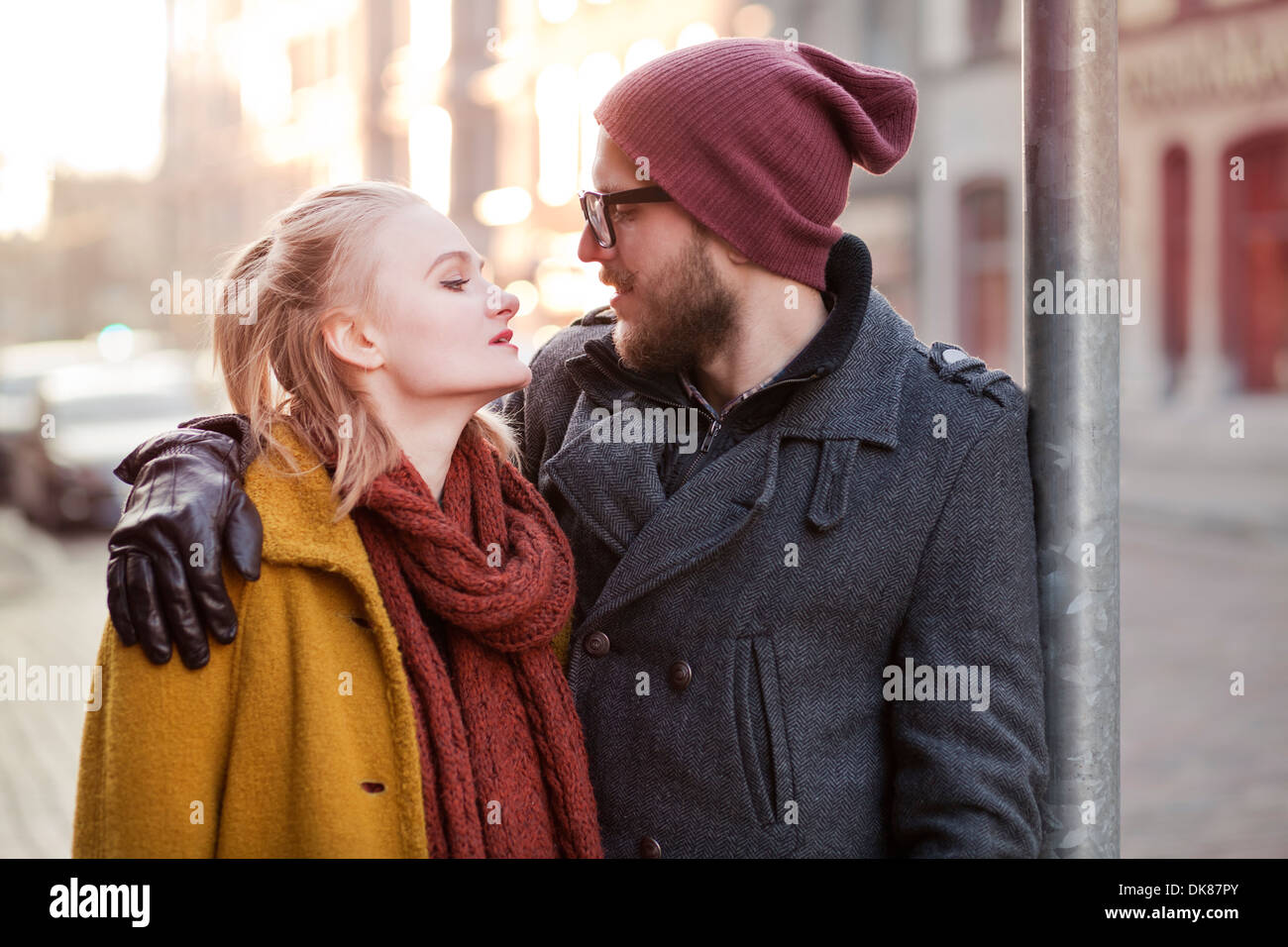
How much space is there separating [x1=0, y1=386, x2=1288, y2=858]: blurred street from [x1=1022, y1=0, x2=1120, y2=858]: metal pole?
3.23 meters

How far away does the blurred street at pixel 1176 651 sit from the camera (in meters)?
6.21

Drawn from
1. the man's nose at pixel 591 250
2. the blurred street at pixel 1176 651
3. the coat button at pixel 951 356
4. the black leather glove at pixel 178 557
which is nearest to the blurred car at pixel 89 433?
the blurred street at pixel 1176 651

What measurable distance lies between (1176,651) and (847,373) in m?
7.05

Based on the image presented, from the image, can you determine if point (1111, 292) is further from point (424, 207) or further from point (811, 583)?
point (424, 207)

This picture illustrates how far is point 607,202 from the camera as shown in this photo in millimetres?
2928

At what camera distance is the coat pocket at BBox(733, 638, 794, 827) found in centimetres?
257

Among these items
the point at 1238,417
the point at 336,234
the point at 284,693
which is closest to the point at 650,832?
the point at 284,693

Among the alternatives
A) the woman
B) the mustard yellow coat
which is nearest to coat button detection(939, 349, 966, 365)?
the woman

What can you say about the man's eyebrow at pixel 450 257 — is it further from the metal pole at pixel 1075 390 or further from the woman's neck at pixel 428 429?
the metal pole at pixel 1075 390

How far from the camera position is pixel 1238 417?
17.1 meters

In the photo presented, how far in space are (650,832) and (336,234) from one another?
4.09 ft

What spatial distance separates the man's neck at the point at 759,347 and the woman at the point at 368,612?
422 mm

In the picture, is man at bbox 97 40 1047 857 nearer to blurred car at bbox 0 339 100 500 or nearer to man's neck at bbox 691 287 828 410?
man's neck at bbox 691 287 828 410
